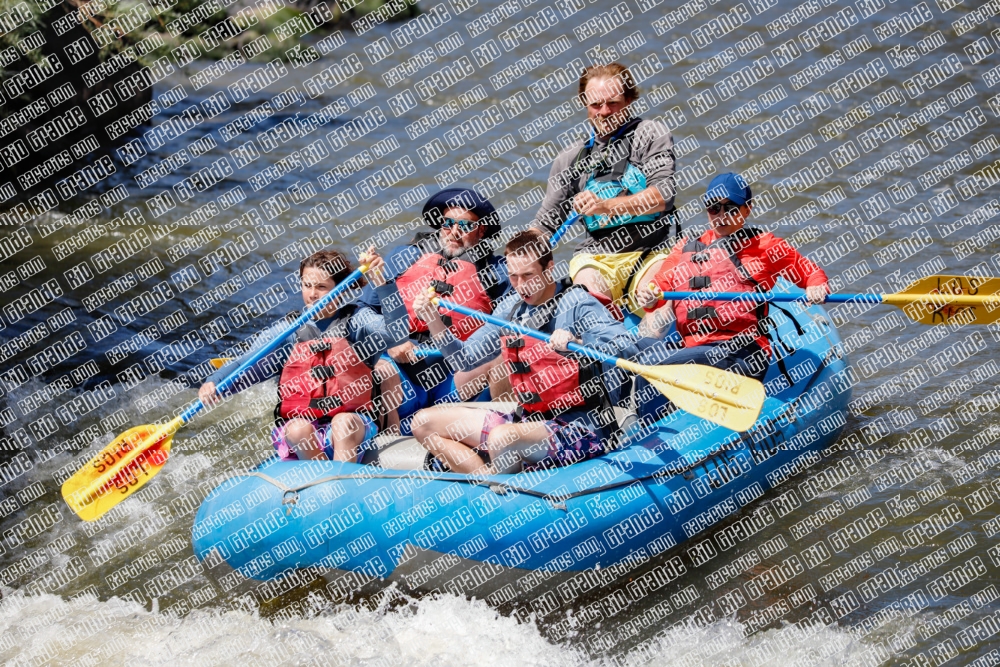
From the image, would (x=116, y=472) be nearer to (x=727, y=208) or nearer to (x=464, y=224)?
(x=464, y=224)

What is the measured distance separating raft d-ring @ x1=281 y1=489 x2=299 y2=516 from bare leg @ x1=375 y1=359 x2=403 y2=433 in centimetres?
65

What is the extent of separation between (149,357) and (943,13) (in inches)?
331

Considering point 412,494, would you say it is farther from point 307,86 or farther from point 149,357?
point 307,86

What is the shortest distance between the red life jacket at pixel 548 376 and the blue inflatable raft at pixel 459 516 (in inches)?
10.2

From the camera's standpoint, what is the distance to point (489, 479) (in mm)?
4289

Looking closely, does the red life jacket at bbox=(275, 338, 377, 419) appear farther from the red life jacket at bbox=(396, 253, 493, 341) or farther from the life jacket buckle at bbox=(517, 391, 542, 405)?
the life jacket buckle at bbox=(517, 391, 542, 405)

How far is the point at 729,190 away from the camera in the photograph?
4.68 m

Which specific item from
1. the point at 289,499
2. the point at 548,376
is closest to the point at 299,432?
the point at 289,499

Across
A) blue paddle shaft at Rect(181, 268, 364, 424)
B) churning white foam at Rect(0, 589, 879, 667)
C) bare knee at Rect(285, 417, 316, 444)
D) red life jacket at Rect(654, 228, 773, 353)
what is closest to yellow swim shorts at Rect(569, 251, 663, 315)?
red life jacket at Rect(654, 228, 773, 353)

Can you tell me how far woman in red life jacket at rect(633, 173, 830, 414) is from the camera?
15.6 feet

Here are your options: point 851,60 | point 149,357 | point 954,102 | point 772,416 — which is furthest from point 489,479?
point 851,60

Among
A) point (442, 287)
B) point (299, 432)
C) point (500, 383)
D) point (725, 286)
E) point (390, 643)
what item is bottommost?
point (390, 643)

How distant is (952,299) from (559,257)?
11.8 ft

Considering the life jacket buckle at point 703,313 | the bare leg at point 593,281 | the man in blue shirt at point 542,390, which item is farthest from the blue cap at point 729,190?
the man in blue shirt at point 542,390
